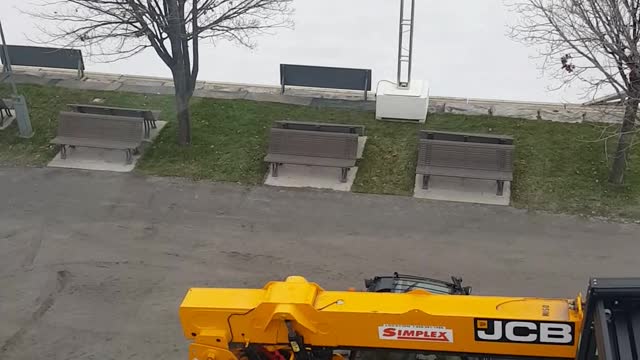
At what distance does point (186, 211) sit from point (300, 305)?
631cm

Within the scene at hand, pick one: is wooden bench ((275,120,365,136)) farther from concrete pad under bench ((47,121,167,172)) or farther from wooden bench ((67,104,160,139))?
concrete pad under bench ((47,121,167,172))

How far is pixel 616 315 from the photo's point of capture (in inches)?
206

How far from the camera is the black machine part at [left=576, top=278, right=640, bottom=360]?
498 cm

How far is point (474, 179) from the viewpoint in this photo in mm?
13227

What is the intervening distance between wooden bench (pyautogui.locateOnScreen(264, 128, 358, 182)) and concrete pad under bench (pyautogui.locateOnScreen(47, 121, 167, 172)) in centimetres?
277

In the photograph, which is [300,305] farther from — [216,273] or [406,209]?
[406,209]

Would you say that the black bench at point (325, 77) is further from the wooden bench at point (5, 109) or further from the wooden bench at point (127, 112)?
the wooden bench at point (5, 109)

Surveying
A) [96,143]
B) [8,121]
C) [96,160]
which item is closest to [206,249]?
[96,160]

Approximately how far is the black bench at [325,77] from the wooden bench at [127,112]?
325 centimetres

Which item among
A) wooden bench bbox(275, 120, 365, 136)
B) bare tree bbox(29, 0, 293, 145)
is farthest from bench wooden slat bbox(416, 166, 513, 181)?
bare tree bbox(29, 0, 293, 145)

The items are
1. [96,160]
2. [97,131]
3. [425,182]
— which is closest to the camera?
[425,182]

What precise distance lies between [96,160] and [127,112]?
4.14 feet

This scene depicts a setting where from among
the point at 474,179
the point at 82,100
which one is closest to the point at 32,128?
the point at 82,100

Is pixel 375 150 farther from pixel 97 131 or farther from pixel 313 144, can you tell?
pixel 97 131
